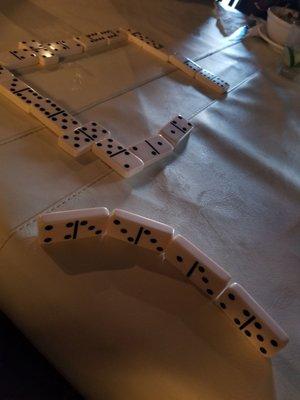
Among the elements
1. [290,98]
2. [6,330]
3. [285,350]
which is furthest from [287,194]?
[6,330]

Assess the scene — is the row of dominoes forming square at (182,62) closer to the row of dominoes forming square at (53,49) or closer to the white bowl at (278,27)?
the row of dominoes forming square at (53,49)

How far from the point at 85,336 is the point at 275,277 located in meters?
0.37

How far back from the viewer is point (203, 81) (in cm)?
113

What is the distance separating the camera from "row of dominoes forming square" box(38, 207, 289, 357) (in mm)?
524

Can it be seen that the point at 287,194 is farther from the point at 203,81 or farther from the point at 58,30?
the point at 58,30

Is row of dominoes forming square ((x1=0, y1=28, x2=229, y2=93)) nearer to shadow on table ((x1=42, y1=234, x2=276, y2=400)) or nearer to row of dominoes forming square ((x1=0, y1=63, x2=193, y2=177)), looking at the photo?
row of dominoes forming square ((x1=0, y1=63, x2=193, y2=177))

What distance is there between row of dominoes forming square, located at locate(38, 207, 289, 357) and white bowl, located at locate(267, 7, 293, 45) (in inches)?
51.8

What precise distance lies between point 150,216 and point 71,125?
0.28m

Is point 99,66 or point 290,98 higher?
point 290,98

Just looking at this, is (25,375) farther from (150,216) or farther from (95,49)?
(95,49)

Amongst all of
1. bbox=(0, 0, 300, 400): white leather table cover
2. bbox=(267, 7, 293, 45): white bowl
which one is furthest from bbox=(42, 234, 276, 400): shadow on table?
bbox=(267, 7, 293, 45): white bowl

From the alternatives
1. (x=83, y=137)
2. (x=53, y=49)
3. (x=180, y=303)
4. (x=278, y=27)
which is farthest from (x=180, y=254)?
(x=278, y=27)

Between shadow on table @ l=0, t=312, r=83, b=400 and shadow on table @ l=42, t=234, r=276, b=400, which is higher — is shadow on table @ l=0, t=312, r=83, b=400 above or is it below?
below

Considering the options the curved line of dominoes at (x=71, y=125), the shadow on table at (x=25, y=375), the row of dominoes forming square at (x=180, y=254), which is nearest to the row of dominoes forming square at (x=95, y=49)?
the curved line of dominoes at (x=71, y=125)
